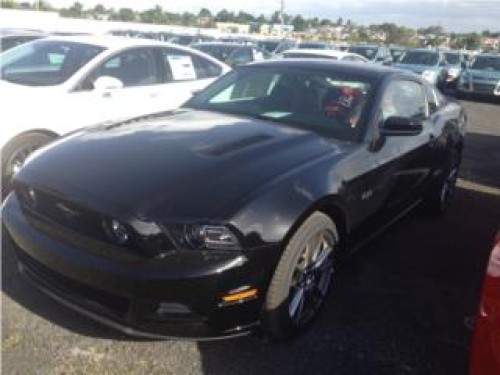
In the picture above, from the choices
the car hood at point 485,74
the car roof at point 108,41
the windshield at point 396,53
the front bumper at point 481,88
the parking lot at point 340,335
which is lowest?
the front bumper at point 481,88

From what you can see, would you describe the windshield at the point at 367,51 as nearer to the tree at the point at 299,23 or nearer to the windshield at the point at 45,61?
the windshield at the point at 45,61

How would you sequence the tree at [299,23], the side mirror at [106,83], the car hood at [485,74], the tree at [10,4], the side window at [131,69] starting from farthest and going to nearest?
1. the tree at [299,23]
2. the tree at [10,4]
3. the car hood at [485,74]
4. the side window at [131,69]
5. the side mirror at [106,83]

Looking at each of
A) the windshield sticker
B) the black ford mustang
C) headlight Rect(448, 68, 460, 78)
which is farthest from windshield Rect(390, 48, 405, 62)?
the black ford mustang

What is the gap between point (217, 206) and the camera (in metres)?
3.09

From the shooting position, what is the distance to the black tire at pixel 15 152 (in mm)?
5598

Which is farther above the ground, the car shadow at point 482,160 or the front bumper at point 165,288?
the front bumper at point 165,288

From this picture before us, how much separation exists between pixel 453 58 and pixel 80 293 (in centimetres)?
2488

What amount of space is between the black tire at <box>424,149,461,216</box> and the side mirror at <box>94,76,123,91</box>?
10.8ft

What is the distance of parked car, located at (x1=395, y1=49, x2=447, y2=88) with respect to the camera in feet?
73.0

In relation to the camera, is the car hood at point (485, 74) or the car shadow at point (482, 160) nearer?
the car shadow at point (482, 160)

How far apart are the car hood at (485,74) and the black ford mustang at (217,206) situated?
59.4 ft

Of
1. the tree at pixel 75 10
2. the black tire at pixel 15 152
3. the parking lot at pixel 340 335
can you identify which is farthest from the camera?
the tree at pixel 75 10

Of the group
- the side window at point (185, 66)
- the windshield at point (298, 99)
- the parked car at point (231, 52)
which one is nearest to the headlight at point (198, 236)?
the windshield at point (298, 99)

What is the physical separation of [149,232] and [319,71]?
7.69ft
